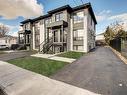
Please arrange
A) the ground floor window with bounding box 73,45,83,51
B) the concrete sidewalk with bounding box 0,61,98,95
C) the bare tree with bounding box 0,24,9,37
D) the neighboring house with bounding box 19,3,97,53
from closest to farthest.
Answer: the concrete sidewalk with bounding box 0,61,98,95 < the neighboring house with bounding box 19,3,97,53 < the ground floor window with bounding box 73,45,83,51 < the bare tree with bounding box 0,24,9,37

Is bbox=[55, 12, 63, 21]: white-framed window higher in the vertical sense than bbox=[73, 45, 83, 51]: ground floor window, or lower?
higher

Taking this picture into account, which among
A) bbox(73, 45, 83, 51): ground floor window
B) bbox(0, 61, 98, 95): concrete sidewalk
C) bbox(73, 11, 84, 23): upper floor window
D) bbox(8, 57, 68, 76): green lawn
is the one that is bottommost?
bbox(0, 61, 98, 95): concrete sidewalk

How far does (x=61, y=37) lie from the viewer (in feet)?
58.6

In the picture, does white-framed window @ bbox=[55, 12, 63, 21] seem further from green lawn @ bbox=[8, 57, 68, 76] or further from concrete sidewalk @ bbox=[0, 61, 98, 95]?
concrete sidewalk @ bbox=[0, 61, 98, 95]

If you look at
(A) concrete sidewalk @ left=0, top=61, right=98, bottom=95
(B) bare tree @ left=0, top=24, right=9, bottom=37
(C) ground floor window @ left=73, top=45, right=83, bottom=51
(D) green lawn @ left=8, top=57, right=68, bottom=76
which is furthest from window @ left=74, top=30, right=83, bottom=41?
(B) bare tree @ left=0, top=24, right=9, bottom=37

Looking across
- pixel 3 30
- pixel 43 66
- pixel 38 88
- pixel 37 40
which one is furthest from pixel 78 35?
pixel 3 30

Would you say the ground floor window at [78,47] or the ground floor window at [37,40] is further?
the ground floor window at [37,40]

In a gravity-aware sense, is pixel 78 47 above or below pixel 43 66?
above

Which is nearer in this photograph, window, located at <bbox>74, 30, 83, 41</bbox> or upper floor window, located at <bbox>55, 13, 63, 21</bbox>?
window, located at <bbox>74, 30, 83, 41</bbox>

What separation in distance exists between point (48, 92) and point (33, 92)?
25.0 inches

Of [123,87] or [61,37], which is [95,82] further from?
[61,37]

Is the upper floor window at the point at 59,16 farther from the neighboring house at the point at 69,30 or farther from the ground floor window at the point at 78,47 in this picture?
the ground floor window at the point at 78,47

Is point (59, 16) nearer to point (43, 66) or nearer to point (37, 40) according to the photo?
point (37, 40)

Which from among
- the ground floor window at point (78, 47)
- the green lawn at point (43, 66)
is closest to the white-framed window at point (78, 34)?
the ground floor window at point (78, 47)
